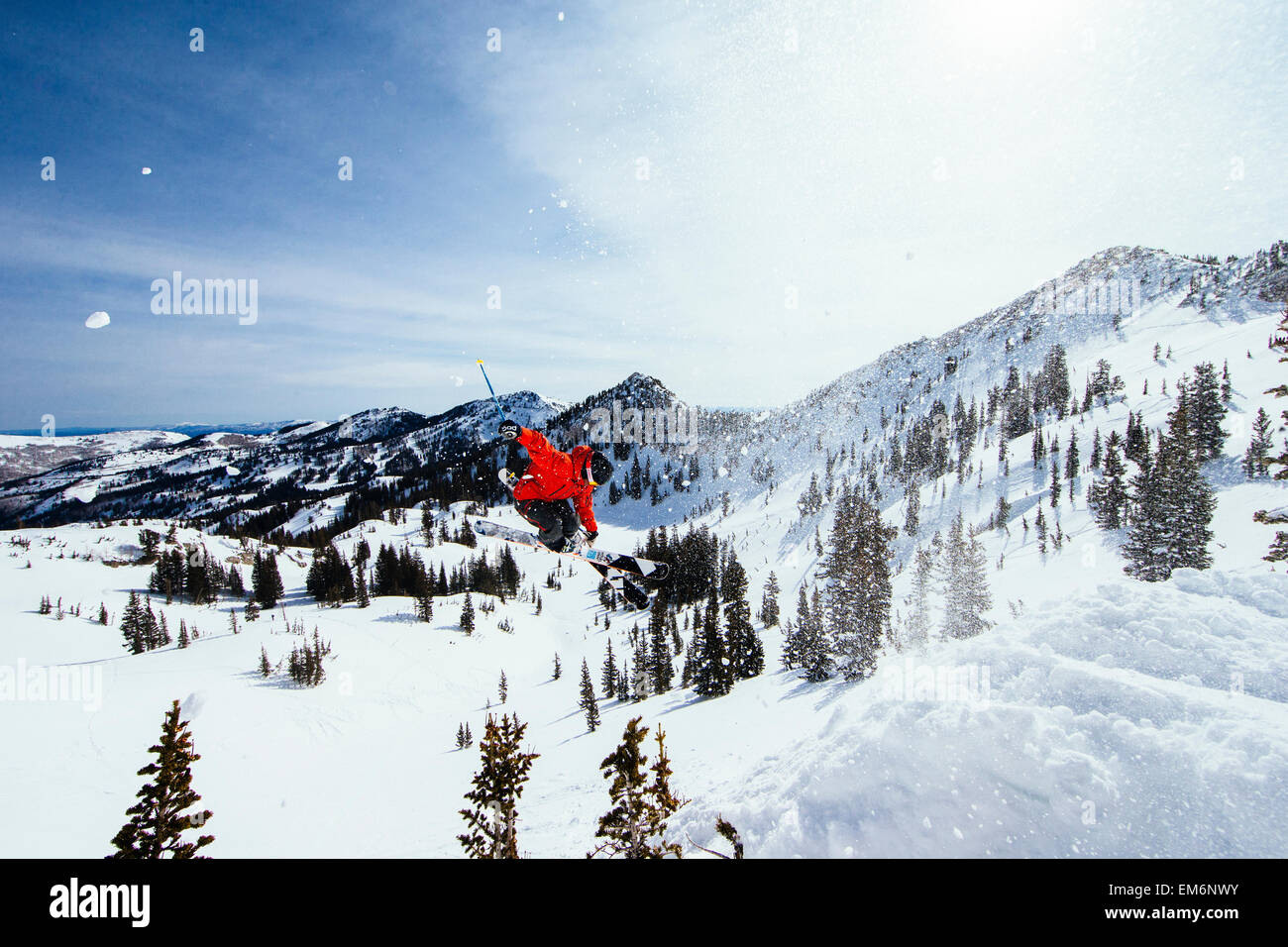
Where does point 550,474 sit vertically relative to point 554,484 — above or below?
above

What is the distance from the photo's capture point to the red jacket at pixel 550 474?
12.0 meters

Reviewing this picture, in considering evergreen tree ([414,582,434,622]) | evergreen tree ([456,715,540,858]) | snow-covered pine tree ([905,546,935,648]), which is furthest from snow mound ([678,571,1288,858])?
evergreen tree ([414,582,434,622])

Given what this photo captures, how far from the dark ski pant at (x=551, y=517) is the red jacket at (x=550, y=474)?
Result: 0.51 feet

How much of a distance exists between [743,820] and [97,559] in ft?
523

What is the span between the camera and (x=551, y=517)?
40.6ft

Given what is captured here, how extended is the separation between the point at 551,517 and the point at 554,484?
0.85m

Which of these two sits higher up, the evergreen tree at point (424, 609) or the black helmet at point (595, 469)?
the black helmet at point (595, 469)

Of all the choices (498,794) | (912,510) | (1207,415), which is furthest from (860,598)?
(912,510)

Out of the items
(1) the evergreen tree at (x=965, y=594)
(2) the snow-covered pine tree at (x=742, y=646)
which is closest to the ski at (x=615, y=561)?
(2) the snow-covered pine tree at (x=742, y=646)

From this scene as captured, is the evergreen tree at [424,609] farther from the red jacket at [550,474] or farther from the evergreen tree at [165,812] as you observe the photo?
the red jacket at [550,474]

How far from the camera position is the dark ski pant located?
1227cm

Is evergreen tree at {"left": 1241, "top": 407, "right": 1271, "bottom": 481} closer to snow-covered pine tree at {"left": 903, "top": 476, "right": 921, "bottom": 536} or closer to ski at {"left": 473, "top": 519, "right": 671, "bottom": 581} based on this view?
snow-covered pine tree at {"left": 903, "top": 476, "right": 921, "bottom": 536}

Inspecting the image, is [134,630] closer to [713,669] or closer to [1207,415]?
[713,669]

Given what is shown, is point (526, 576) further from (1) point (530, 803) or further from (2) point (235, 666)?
(1) point (530, 803)
